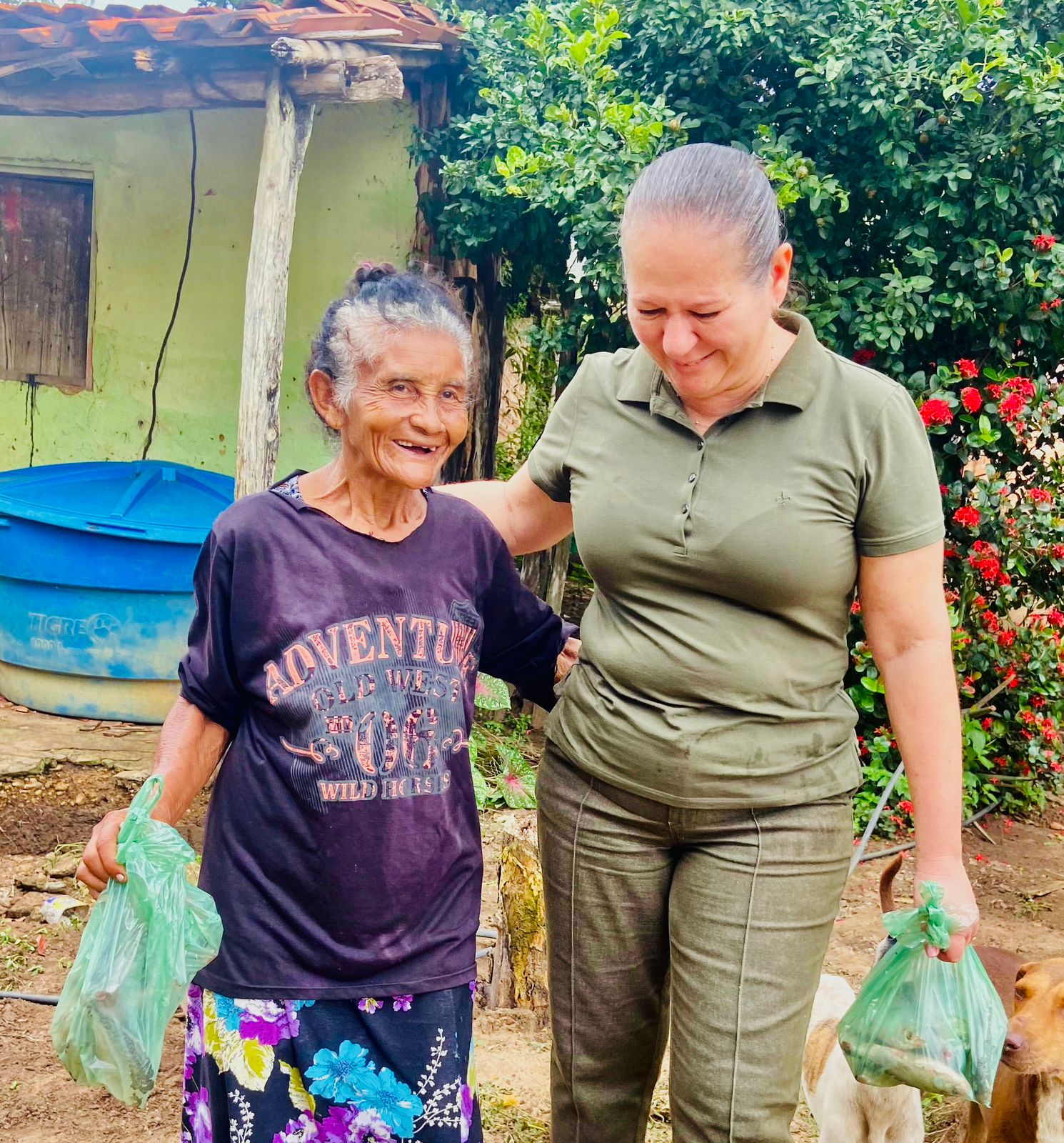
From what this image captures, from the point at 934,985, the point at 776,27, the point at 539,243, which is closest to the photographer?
the point at 934,985

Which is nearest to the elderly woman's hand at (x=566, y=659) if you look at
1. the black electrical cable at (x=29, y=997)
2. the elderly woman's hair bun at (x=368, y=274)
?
the elderly woman's hair bun at (x=368, y=274)

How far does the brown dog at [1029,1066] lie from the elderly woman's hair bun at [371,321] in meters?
1.63

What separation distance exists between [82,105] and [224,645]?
16.8ft

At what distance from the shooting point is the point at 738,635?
6.89 feet

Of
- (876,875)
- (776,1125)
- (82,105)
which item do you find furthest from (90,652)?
(776,1125)

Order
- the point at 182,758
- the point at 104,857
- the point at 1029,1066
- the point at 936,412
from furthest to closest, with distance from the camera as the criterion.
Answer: the point at 936,412 → the point at 1029,1066 → the point at 182,758 → the point at 104,857

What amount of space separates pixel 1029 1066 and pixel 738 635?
4.42 ft

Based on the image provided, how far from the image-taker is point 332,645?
1.99 metres

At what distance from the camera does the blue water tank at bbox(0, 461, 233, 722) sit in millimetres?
5793

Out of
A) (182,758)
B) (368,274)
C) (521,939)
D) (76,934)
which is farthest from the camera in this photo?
(76,934)

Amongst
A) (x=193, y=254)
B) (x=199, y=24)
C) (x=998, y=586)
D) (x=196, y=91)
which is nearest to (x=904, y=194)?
(x=998, y=586)

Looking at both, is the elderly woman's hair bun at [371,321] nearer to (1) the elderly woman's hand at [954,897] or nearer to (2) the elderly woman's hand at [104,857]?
(2) the elderly woman's hand at [104,857]

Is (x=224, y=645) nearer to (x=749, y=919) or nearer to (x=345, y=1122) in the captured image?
(x=345, y=1122)

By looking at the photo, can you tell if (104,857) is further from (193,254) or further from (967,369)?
(193,254)
